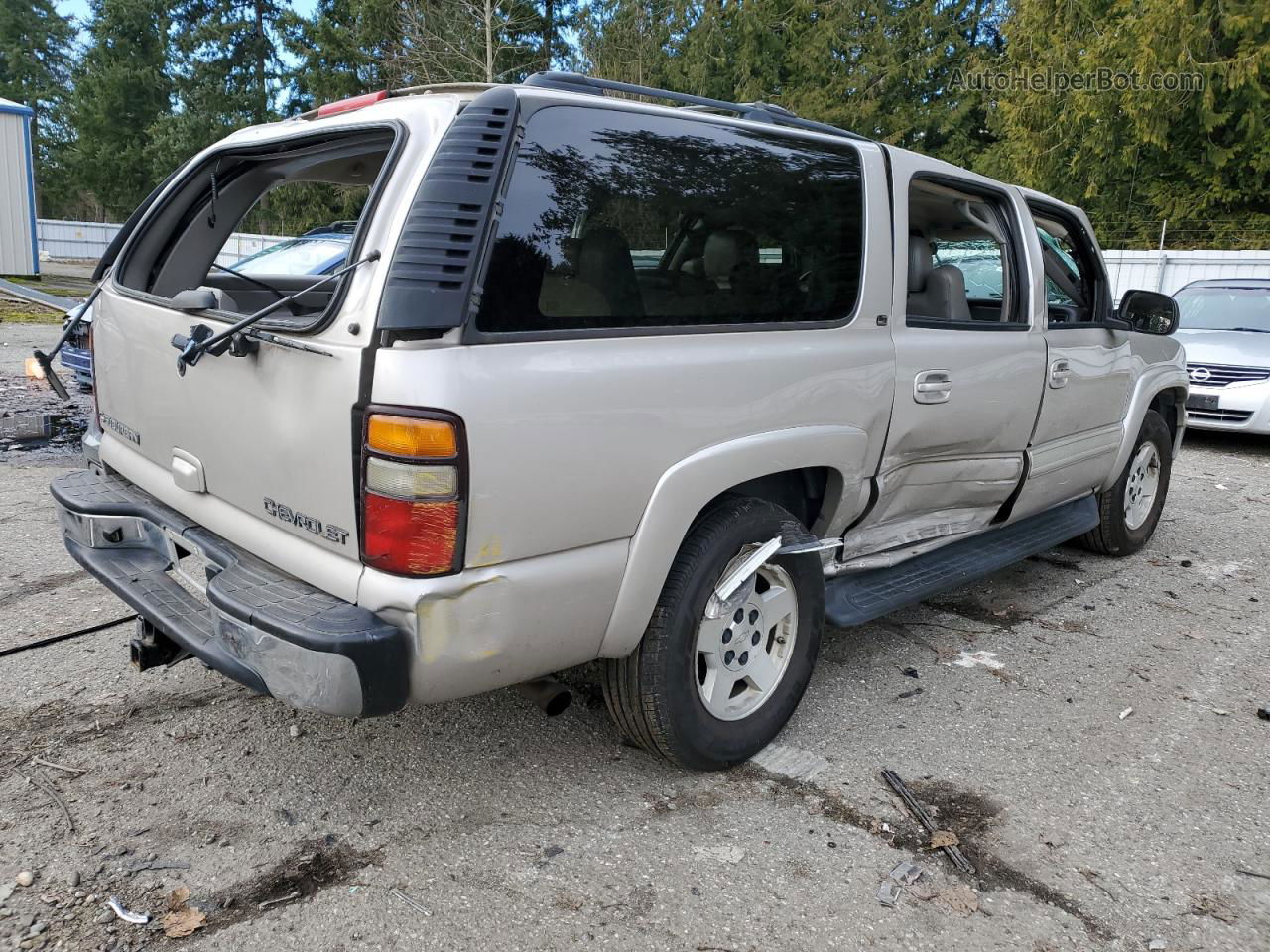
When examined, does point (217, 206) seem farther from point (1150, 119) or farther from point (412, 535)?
point (1150, 119)

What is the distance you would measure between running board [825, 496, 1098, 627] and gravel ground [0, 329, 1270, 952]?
0.38 meters

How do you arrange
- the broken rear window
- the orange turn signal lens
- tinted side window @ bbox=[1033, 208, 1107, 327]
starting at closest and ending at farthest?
the orange turn signal lens
the broken rear window
tinted side window @ bbox=[1033, 208, 1107, 327]

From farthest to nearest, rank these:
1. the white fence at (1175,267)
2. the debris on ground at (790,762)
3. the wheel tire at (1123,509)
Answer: the white fence at (1175,267) → the wheel tire at (1123,509) → the debris on ground at (790,762)

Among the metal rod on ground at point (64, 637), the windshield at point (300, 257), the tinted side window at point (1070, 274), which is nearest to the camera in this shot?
the metal rod on ground at point (64, 637)

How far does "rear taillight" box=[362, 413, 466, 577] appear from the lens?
7.16ft

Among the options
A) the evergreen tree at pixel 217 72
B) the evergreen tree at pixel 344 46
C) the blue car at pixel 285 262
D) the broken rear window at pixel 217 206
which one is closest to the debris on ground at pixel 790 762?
the broken rear window at pixel 217 206

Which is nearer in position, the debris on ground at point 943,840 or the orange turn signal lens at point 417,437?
the orange turn signal lens at point 417,437

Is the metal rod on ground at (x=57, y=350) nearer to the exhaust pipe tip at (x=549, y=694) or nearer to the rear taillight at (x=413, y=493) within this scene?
the rear taillight at (x=413, y=493)

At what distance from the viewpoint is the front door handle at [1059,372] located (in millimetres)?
4160

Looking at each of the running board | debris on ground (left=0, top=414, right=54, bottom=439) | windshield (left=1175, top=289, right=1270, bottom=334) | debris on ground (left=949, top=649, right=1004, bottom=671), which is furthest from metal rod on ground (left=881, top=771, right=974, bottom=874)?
windshield (left=1175, top=289, right=1270, bottom=334)

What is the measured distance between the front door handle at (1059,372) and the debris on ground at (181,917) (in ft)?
12.0

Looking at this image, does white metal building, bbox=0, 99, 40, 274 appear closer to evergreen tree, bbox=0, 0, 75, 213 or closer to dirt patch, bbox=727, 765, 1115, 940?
dirt patch, bbox=727, 765, 1115, 940

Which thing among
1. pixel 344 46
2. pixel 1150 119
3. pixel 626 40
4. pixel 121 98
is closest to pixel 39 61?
pixel 121 98

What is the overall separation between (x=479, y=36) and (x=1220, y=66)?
17.8 meters
